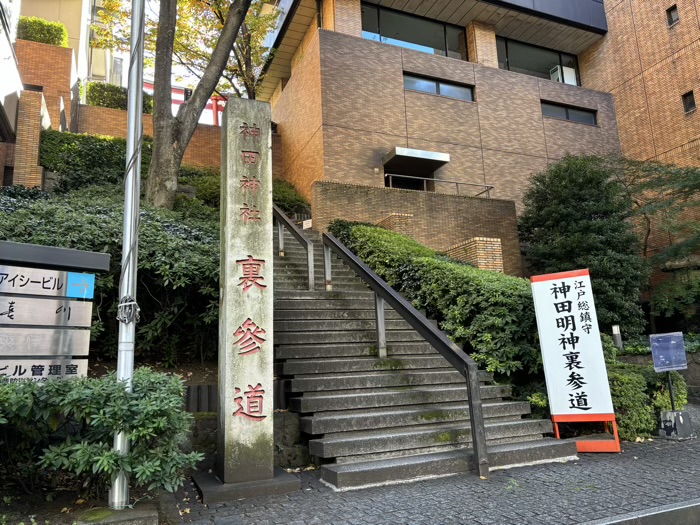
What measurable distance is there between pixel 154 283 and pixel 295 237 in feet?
12.6

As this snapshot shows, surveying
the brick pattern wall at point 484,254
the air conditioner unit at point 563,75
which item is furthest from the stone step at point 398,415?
the air conditioner unit at point 563,75

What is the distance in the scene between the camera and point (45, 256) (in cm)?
409

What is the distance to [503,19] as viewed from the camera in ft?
67.6

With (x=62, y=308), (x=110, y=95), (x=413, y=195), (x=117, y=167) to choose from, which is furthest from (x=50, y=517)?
(x=110, y=95)

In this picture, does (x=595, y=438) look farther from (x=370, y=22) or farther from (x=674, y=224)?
(x=370, y=22)

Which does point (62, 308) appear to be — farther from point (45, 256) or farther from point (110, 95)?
point (110, 95)

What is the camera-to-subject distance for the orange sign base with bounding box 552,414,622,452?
5480 mm

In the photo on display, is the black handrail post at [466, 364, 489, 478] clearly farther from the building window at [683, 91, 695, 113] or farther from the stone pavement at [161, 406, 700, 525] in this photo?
the building window at [683, 91, 695, 113]

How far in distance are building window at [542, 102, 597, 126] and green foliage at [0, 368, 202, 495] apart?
21.4 metres

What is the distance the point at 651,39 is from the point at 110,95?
23159mm

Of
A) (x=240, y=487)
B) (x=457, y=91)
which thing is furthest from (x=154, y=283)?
(x=457, y=91)

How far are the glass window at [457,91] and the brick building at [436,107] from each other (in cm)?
5

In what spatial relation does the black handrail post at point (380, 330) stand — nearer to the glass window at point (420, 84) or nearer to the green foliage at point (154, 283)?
the green foliage at point (154, 283)

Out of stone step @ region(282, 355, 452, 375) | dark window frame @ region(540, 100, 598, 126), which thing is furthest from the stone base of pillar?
dark window frame @ region(540, 100, 598, 126)
